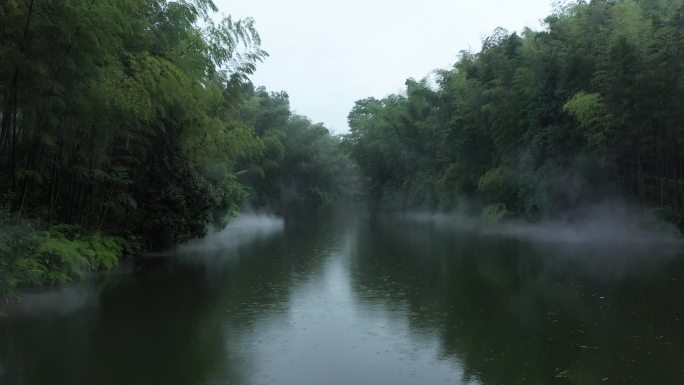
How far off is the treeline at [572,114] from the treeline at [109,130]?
10526 millimetres

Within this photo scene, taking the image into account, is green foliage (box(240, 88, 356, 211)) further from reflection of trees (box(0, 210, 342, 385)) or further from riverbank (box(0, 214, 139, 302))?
reflection of trees (box(0, 210, 342, 385))

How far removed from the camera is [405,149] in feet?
145

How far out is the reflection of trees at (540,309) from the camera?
7184 mm

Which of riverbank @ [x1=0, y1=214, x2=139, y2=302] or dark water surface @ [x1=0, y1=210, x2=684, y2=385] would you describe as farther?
riverbank @ [x1=0, y1=214, x2=139, y2=302]

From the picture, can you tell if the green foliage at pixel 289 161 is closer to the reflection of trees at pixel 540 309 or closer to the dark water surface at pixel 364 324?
the reflection of trees at pixel 540 309

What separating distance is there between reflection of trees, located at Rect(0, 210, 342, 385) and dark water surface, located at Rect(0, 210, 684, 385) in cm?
3

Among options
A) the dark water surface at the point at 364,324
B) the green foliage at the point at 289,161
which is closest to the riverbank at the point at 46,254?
the dark water surface at the point at 364,324

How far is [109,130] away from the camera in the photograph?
12898 mm

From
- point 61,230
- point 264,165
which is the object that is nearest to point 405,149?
point 264,165

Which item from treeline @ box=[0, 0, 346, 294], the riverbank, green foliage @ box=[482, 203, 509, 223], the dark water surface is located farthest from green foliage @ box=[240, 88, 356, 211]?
the dark water surface

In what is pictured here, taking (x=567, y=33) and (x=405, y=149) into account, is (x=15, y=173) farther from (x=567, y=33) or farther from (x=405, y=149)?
(x=405, y=149)

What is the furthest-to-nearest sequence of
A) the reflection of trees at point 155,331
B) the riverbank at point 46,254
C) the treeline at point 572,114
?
the treeline at point 572,114 < the riverbank at point 46,254 < the reflection of trees at point 155,331

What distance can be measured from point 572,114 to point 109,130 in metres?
15.4

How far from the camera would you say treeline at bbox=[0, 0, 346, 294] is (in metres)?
10.3
